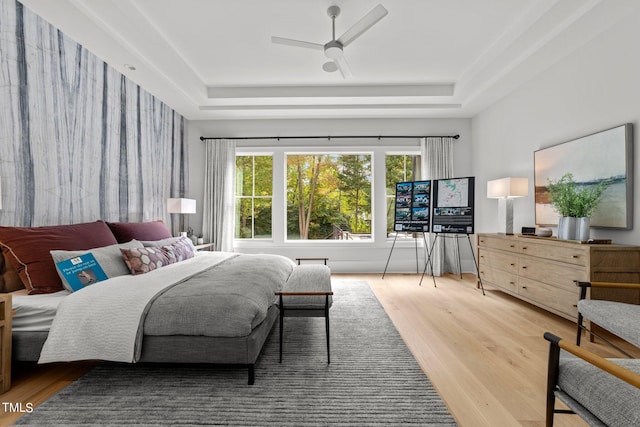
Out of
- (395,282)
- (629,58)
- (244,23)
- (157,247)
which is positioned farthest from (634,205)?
(157,247)

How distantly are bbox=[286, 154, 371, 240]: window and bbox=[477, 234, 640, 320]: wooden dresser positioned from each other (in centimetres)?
216

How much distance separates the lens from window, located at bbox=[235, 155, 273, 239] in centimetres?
537

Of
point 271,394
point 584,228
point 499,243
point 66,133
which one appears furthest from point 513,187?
point 66,133

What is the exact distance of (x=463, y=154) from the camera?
519 cm

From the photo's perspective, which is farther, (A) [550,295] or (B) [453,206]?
(B) [453,206]

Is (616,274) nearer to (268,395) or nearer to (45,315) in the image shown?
(268,395)

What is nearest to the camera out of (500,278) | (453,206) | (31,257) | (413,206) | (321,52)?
(31,257)

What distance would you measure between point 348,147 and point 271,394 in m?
4.19

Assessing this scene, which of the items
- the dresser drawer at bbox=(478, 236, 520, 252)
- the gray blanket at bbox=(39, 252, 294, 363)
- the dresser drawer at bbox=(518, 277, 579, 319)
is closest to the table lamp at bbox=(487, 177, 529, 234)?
the dresser drawer at bbox=(478, 236, 520, 252)

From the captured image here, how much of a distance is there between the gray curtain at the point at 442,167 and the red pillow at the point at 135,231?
4115 millimetres

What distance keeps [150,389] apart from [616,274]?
3.59 m

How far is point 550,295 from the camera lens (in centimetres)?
289

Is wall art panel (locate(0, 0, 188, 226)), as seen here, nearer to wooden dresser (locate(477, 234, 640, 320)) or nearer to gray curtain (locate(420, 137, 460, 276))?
gray curtain (locate(420, 137, 460, 276))

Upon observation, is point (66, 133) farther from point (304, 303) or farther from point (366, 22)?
point (366, 22)
